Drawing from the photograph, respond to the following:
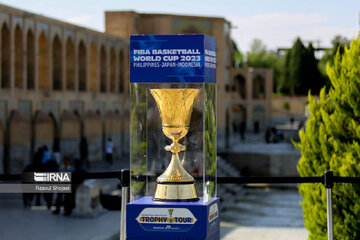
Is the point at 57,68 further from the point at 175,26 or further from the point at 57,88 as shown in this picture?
the point at 175,26

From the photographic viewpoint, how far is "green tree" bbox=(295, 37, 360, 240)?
220 inches

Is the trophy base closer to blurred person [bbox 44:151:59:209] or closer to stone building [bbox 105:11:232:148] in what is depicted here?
blurred person [bbox 44:151:59:209]

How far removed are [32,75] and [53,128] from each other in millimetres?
2524

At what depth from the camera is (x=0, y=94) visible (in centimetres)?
2278

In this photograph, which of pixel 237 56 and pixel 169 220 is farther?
pixel 237 56

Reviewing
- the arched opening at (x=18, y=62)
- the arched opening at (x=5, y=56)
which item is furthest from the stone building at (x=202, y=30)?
the arched opening at (x=5, y=56)

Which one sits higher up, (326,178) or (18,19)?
(18,19)

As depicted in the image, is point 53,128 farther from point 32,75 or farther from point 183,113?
point 183,113

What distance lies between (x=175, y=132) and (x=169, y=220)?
64cm

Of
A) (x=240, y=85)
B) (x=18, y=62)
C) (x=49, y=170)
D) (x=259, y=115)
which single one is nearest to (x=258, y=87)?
(x=240, y=85)

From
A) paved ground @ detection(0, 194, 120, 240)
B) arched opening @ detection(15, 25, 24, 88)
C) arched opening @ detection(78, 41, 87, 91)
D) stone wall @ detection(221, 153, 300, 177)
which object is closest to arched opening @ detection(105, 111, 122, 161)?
arched opening @ detection(78, 41, 87, 91)

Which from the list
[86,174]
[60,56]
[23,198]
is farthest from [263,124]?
[86,174]

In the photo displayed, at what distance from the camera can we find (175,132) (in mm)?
4734

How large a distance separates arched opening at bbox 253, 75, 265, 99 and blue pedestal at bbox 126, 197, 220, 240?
179ft
